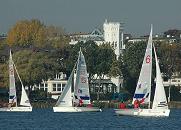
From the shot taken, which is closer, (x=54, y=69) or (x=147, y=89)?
(x=147, y=89)

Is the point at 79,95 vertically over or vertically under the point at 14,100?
over

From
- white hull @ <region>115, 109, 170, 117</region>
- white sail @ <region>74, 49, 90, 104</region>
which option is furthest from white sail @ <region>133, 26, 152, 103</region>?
white sail @ <region>74, 49, 90, 104</region>

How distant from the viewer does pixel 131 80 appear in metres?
168

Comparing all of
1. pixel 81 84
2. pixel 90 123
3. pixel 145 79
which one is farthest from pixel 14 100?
pixel 90 123

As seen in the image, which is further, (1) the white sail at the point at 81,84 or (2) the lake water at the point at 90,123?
(1) the white sail at the point at 81,84

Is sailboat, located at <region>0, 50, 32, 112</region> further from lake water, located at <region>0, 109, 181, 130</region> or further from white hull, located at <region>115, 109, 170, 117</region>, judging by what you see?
white hull, located at <region>115, 109, 170, 117</region>

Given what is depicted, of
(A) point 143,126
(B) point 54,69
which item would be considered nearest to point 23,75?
(B) point 54,69

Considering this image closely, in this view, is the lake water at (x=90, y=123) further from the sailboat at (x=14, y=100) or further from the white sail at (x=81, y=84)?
the sailboat at (x=14, y=100)

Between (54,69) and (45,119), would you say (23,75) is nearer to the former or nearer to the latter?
(54,69)

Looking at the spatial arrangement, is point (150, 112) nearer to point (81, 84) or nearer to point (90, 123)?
point (90, 123)

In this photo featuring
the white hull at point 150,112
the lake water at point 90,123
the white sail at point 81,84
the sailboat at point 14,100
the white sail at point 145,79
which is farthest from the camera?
the sailboat at point 14,100

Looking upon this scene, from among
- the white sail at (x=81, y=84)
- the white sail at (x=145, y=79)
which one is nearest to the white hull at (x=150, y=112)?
the white sail at (x=145, y=79)

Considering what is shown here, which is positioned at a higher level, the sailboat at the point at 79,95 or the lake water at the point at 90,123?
the sailboat at the point at 79,95

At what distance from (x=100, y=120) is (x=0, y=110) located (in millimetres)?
28455
